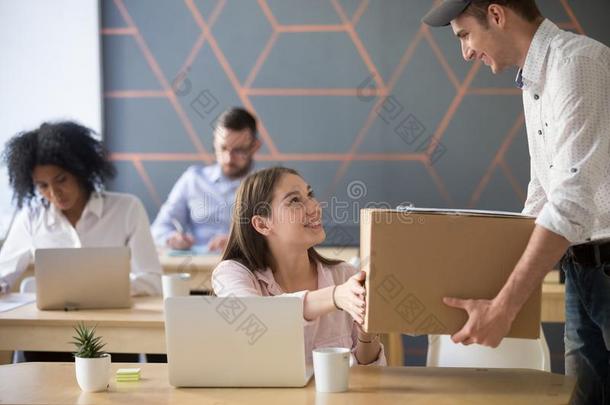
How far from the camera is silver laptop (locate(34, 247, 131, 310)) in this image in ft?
9.91

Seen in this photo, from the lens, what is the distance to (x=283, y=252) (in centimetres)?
255

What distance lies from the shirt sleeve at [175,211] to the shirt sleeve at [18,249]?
1.24 m

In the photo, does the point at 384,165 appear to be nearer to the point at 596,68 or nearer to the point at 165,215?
the point at 165,215

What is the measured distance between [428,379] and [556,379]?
0.31 metres

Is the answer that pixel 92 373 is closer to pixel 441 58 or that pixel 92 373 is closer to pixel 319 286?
pixel 319 286

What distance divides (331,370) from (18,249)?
2247 mm

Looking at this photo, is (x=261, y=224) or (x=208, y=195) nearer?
(x=261, y=224)

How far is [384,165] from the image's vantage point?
16.7 ft

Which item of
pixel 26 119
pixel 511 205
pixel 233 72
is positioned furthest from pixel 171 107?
pixel 511 205

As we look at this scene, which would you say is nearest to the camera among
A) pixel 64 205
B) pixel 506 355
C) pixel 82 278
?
pixel 506 355

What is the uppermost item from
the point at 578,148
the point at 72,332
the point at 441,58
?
the point at 441,58

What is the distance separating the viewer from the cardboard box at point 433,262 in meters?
1.89

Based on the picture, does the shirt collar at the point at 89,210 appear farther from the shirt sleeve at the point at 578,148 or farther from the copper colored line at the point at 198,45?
the shirt sleeve at the point at 578,148

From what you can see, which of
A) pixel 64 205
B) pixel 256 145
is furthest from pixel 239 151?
pixel 64 205
